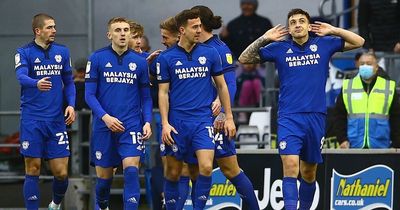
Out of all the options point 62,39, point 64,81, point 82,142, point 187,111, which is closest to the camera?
point 187,111

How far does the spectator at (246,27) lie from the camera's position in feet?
68.2

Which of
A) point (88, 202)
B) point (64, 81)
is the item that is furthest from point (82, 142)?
point (64, 81)

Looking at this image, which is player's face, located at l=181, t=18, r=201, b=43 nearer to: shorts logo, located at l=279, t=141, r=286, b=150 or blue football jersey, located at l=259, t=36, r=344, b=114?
blue football jersey, located at l=259, t=36, r=344, b=114

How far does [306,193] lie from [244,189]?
2.27 ft

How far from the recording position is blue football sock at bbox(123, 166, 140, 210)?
15359 millimetres

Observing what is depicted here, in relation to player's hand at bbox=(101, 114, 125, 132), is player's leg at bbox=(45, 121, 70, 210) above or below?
below

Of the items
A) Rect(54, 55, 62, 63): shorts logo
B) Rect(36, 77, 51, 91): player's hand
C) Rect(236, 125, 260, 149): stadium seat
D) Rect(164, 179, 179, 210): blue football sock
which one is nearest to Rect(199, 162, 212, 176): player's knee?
Rect(164, 179, 179, 210): blue football sock

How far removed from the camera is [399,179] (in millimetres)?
17203

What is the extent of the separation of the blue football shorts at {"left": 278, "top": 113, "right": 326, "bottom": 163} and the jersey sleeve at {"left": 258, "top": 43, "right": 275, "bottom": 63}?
2.17ft

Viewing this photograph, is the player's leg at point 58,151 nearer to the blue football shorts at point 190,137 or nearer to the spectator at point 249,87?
the blue football shorts at point 190,137

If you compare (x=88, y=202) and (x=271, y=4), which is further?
(x=271, y=4)

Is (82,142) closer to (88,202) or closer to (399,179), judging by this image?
(88,202)

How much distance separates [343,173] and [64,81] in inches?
139

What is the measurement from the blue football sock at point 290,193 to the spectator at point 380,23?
5.15 m
